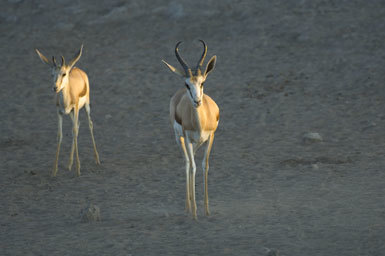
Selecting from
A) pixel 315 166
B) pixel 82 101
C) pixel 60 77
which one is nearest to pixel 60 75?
pixel 60 77

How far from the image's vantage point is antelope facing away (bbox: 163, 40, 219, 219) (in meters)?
8.01

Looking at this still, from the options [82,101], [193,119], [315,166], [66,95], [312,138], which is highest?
[66,95]

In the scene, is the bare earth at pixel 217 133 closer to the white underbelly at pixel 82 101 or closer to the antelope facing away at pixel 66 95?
the antelope facing away at pixel 66 95

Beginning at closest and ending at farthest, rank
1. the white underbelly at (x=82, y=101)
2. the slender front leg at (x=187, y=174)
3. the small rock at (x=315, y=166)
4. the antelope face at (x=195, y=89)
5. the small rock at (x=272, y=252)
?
the small rock at (x=272, y=252)
the antelope face at (x=195, y=89)
the slender front leg at (x=187, y=174)
the small rock at (x=315, y=166)
the white underbelly at (x=82, y=101)

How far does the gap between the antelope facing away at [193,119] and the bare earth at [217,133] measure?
0.48 m

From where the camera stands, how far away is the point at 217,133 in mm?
13031

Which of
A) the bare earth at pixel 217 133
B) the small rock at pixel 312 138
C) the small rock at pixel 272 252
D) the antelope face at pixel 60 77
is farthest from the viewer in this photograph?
the small rock at pixel 312 138

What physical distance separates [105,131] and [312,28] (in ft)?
24.1

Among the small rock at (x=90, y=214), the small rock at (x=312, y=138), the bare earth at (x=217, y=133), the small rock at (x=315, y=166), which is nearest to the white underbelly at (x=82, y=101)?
the bare earth at (x=217, y=133)

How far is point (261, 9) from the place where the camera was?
1984 cm

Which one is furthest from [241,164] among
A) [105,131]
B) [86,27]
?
[86,27]

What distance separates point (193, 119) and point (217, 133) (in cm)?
477

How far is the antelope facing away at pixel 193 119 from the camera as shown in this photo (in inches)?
315

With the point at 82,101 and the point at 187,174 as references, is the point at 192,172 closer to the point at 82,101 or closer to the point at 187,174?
the point at 187,174
